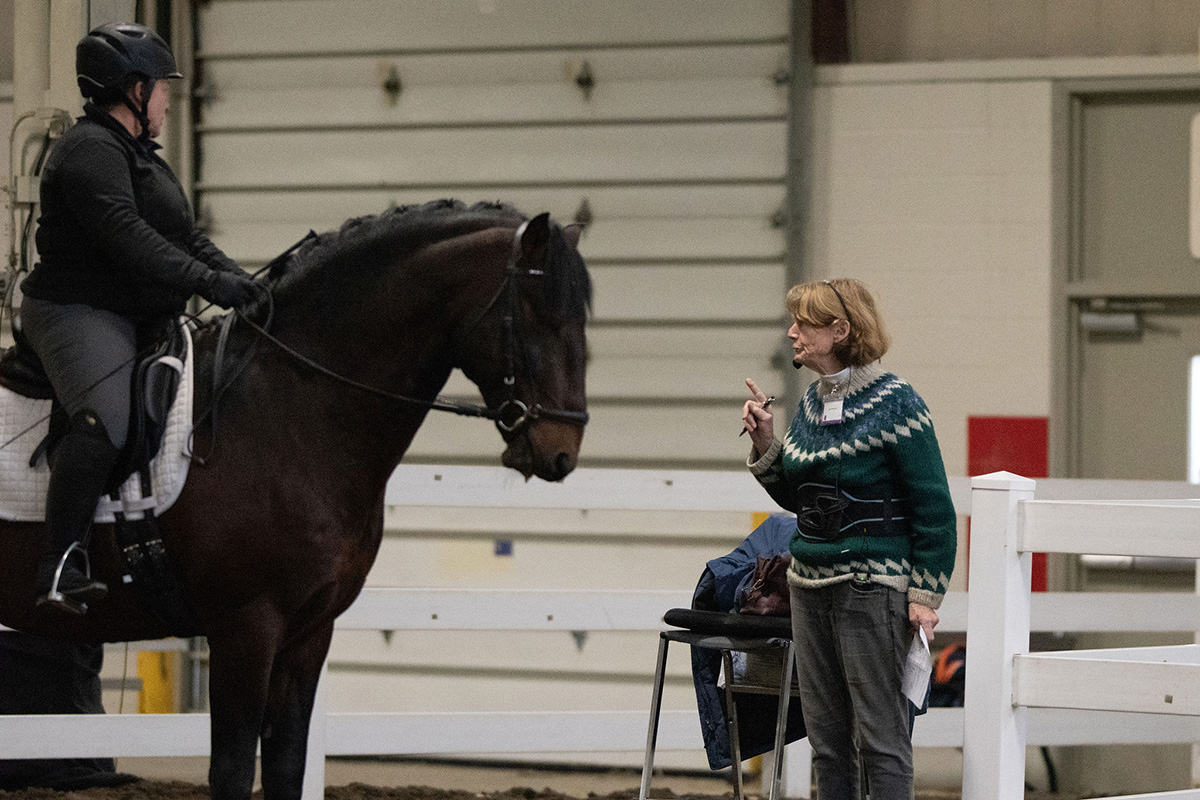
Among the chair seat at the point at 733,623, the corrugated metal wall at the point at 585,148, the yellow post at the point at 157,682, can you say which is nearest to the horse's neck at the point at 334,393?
the chair seat at the point at 733,623

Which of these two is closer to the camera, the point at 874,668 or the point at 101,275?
the point at 874,668

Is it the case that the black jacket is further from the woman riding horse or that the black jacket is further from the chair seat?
the chair seat

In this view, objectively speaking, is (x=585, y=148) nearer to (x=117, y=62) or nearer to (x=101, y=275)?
(x=117, y=62)

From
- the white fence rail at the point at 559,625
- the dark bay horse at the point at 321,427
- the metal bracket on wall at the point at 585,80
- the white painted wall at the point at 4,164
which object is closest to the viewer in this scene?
the dark bay horse at the point at 321,427

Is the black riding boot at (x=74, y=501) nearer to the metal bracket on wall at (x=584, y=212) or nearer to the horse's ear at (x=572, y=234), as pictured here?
the horse's ear at (x=572, y=234)

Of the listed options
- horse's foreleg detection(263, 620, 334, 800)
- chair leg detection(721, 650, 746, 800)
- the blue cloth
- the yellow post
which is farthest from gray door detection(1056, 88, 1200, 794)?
the yellow post

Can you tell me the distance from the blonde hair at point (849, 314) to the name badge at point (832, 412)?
0.31 ft

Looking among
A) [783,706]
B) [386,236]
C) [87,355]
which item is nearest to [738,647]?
[783,706]

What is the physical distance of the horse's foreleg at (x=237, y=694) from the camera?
8.71ft

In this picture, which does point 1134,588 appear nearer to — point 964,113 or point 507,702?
point 964,113

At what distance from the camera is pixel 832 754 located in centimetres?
265

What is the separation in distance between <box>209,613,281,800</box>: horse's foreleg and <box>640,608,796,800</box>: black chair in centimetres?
97

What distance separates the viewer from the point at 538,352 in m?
2.68

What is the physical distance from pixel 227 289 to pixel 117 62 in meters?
0.57
